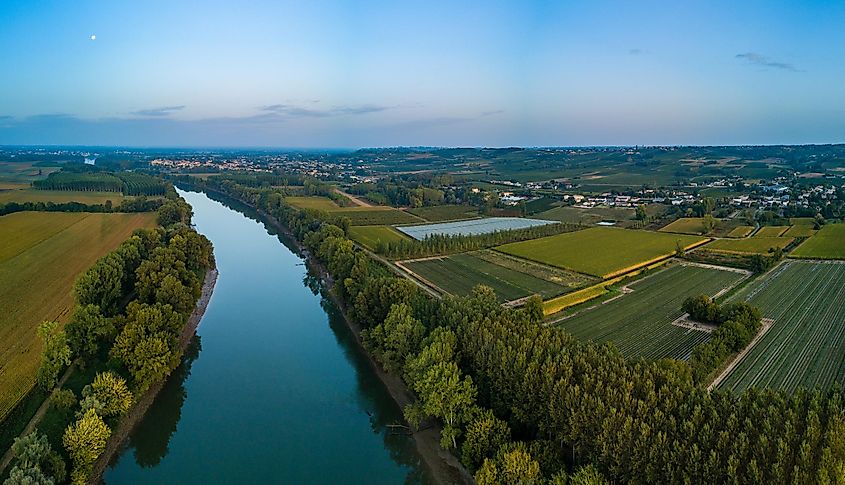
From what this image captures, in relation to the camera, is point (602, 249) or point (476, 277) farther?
point (602, 249)

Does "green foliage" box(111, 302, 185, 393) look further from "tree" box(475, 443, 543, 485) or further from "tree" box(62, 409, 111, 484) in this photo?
"tree" box(475, 443, 543, 485)

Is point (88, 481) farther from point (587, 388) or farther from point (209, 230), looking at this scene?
point (209, 230)

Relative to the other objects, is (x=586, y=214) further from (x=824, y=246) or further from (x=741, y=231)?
(x=824, y=246)

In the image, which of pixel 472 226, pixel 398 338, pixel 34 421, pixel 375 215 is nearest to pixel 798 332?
pixel 398 338

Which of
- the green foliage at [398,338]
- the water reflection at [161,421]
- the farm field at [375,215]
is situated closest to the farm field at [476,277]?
the green foliage at [398,338]

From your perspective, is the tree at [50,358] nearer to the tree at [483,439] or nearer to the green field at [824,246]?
the tree at [483,439]

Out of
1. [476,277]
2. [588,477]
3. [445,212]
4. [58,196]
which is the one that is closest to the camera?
[588,477]

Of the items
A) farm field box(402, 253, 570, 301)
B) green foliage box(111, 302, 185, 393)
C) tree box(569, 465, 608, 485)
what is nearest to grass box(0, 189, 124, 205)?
farm field box(402, 253, 570, 301)
